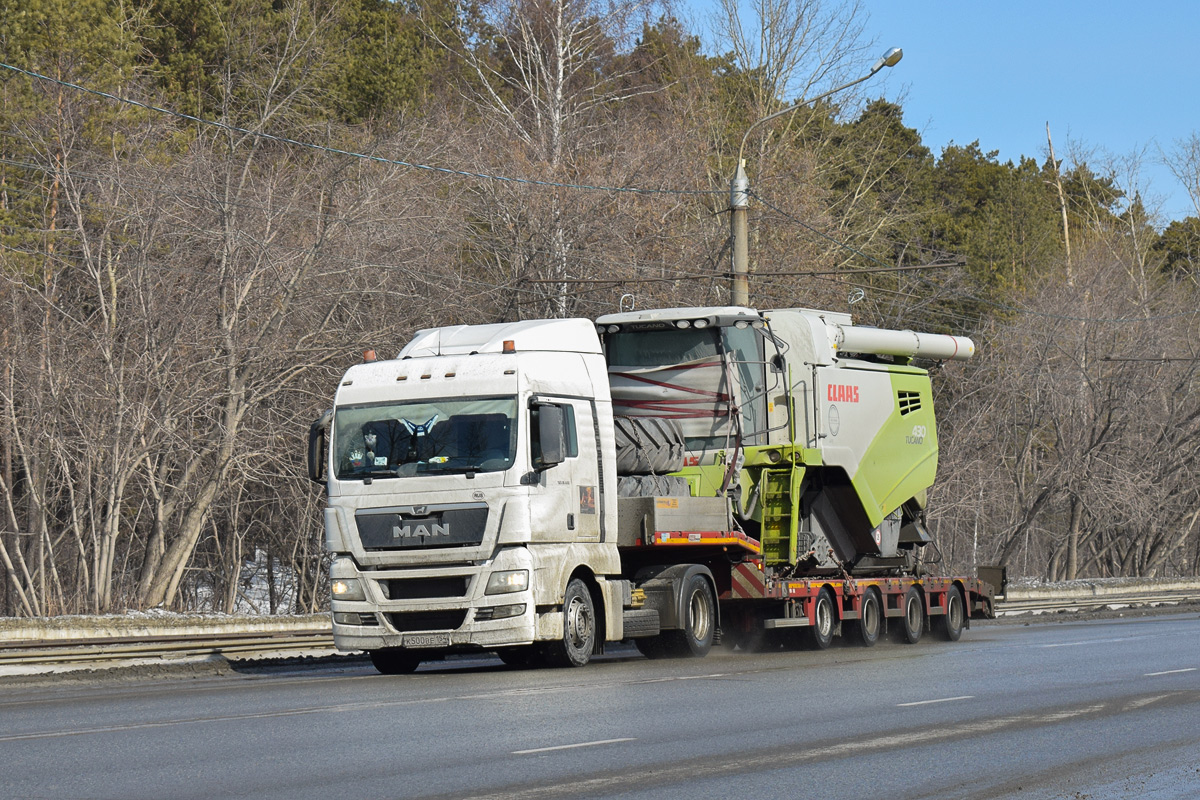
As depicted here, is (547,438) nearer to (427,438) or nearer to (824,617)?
(427,438)

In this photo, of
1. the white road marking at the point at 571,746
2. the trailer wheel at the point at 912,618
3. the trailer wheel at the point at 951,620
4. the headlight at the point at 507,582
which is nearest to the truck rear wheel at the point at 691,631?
the headlight at the point at 507,582

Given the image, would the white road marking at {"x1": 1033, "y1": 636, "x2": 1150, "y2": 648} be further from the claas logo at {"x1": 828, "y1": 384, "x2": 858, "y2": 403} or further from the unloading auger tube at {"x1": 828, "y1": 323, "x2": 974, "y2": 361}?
the unloading auger tube at {"x1": 828, "y1": 323, "x2": 974, "y2": 361}

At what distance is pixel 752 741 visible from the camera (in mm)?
9656

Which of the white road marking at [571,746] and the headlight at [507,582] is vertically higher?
the headlight at [507,582]

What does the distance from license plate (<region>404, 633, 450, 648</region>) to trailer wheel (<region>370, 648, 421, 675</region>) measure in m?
1.06

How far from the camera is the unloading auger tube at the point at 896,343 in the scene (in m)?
20.7

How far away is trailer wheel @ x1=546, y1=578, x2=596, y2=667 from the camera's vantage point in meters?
15.9

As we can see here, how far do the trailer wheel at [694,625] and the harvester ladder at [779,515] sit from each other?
1.29m

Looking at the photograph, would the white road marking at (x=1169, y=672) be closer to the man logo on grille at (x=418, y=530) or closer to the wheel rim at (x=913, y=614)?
the wheel rim at (x=913, y=614)

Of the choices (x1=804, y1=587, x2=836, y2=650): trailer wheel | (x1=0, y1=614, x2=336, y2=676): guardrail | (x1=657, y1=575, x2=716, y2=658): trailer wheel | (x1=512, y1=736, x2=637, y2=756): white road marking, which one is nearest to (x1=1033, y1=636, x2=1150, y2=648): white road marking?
(x1=804, y1=587, x2=836, y2=650): trailer wheel

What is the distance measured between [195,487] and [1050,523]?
33490 mm

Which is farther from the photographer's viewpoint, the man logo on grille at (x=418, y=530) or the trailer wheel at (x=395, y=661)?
the trailer wheel at (x=395, y=661)

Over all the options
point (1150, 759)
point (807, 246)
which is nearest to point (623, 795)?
point (1150, 759)

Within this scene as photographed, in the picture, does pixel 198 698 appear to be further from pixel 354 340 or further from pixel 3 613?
pixel 3 613
